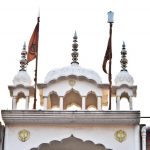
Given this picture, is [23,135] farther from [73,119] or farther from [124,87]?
[124,87]

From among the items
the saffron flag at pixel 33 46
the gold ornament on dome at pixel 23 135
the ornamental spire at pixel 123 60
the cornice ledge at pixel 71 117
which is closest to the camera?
the cornice ledge at pixel 71 117

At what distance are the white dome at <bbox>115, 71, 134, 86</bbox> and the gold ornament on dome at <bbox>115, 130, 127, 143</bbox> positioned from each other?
1.67m

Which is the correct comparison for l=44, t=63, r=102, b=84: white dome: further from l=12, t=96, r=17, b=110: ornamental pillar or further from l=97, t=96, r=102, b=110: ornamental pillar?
l=12, t=96, r=17, b=110: ornamental pillar

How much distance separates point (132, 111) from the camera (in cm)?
1798

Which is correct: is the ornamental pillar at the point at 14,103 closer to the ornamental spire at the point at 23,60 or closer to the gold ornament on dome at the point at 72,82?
the ornamental spire at the point at 23,60

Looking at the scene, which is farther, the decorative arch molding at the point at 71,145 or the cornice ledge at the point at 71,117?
the decorative arch molding at the point at 71,145

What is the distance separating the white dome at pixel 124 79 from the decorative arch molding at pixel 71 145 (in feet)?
7.30

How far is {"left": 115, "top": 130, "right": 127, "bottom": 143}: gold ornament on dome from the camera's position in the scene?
59.2 feet

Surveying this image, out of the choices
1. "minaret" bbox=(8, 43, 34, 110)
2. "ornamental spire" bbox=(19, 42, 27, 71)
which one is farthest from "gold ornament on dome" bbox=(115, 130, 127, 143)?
"ornamental spire" bbox=(19, 42, 27, 71)

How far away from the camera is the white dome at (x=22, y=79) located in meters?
19.0

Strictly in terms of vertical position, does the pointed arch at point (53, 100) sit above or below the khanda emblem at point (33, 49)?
below

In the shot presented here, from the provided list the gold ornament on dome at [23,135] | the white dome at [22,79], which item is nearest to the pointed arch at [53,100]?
the white dome at [22,79]

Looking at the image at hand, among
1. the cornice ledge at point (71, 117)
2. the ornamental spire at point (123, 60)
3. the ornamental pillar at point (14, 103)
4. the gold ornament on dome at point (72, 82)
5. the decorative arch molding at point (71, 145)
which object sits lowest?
the decorative arch molding at point (71, 145)

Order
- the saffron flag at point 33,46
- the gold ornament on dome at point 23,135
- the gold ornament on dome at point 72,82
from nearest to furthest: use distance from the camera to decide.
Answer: the gold ornament on dome at point 23,135
the gold ornament on dome at point 72,82
the saffron flag at point 33,46
